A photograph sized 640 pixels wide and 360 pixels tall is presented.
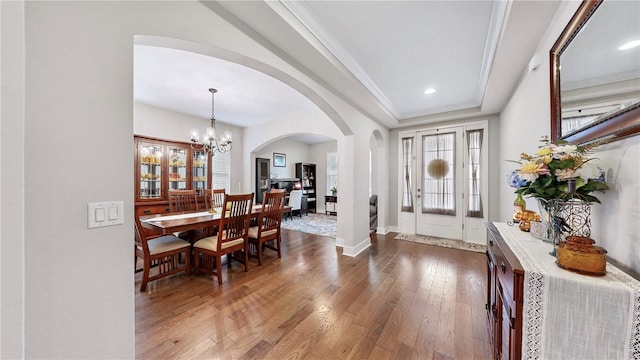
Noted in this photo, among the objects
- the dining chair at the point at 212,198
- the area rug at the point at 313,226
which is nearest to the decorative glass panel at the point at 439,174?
the area rug at the point at 313,226

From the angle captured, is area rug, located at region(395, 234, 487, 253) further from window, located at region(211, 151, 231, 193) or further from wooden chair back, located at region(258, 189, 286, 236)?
window, located at region(211, 151, 231, 193)

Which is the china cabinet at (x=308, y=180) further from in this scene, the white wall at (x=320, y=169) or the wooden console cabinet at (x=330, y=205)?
the wooden console cabinet at (x=330, y=205)

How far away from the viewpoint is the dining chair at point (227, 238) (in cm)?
253

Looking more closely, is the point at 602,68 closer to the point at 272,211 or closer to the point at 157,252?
the point at 272,211

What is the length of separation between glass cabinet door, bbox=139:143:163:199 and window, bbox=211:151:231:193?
3.56 ft

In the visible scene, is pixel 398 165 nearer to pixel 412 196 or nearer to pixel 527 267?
pixel 412 196

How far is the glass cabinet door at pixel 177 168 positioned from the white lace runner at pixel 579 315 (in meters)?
5.35

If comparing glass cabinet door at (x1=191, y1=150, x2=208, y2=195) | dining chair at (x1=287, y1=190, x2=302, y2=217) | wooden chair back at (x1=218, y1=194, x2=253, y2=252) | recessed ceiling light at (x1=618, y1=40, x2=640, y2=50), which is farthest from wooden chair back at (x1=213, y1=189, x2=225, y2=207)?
recessed ceiling light at (x1=618, y1=40, x2=640, y2=50)

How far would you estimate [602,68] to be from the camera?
3.45 ft

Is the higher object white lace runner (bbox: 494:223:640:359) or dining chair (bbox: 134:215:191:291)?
white lace runner (bbox: 494:223:640:359)

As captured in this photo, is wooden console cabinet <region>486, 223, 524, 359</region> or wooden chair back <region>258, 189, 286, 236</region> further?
wooden chair back <region>258, 189, 286, 236</region>

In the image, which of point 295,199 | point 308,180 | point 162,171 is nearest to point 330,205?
point 308,180

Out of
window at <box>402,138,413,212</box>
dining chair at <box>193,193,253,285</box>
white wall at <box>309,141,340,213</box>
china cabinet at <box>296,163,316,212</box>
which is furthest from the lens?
white wall at <box>309,141,340,213</box>

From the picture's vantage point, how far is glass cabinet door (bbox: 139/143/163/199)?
13.3 feet
